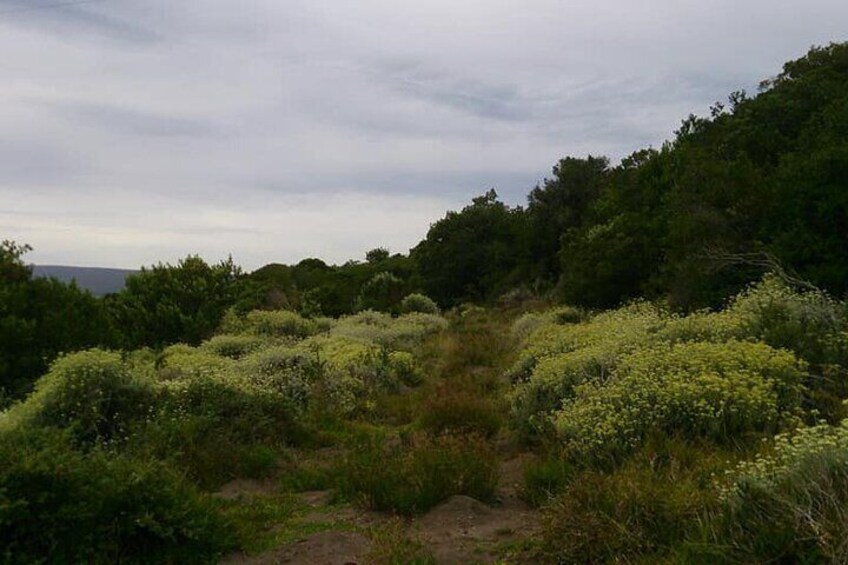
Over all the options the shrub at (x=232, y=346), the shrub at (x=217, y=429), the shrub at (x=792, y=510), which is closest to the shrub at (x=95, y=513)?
the shrub at (x=217, y=429)

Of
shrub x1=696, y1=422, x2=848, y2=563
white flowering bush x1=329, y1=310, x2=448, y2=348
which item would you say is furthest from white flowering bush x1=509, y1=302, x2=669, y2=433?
white flowering bush x1=329, y1=310, x2=448, y2=348

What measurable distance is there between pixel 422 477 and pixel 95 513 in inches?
105

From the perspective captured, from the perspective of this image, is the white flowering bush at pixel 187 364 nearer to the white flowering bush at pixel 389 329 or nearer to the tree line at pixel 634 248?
the tree line at pixel 634 248

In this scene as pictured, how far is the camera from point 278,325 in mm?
21922

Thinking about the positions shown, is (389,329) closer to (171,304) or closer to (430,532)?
(171,304)

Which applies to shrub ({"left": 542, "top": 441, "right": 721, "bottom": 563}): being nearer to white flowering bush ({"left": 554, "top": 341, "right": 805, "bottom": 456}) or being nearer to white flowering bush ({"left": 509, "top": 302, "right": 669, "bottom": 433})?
white flowering bush ({"left": 554, "top": 341, "right": 805, "bottom": 456})

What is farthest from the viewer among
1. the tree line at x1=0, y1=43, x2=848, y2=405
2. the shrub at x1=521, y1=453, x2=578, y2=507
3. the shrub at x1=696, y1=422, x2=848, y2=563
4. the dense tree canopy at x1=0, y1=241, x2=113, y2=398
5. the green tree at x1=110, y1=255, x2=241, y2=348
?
the green tree at x1=110, y1=255, x2=241, y2=348

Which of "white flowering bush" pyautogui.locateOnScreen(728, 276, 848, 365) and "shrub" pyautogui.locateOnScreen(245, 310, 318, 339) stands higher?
"white flowering bush" pyautogui.locateOnScreen(728, 276, 848, 365)

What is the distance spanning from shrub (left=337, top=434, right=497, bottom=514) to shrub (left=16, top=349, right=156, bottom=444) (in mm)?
2908

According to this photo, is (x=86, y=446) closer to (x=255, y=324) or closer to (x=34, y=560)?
(x=34, y=560)

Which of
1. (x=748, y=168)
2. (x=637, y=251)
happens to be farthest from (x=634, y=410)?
Result: (x=637, y=251)

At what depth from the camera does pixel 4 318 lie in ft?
46.8

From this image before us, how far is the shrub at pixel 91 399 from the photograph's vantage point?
7965 millimetres

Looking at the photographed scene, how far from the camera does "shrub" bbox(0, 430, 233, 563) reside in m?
4.86
